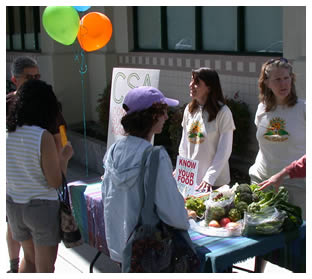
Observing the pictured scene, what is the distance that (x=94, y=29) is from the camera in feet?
20.4

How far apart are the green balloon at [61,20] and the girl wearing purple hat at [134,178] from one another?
3.48 m

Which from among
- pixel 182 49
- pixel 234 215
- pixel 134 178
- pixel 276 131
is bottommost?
pixel 234 215

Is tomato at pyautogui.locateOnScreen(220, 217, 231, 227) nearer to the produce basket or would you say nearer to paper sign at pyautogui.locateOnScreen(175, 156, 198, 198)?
the produce basket

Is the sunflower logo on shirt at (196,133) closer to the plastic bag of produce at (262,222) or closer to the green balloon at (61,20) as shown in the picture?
the plastic bag of produce at (262,222)

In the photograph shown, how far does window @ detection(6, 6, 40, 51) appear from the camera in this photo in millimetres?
13102

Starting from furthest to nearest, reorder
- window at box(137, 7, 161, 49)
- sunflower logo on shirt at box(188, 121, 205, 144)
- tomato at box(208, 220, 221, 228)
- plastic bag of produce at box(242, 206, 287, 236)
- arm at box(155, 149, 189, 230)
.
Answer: window at box(137, 7, 161, 49) → sunflower logo on shirt at box(188, 121, 205, 144) → tomato at box(208, 220, 221, 228) → plastic bag of produce at box(242, 206, 287, 236) → arm at box(155, 149, 189, 230)

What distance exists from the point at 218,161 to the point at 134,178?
1544 mm

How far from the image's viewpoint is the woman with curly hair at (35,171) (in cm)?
318

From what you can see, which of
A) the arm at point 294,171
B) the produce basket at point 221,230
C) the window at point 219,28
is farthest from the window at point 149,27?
the produce basket at point 221,230

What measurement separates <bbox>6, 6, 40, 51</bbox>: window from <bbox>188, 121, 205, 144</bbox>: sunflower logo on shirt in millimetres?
9898

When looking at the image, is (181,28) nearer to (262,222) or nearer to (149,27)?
(149,27)

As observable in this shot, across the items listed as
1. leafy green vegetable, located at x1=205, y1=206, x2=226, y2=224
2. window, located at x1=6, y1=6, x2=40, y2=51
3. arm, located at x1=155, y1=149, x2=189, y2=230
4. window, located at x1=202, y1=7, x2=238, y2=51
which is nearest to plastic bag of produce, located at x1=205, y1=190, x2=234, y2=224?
leafy green vegetable, located at x1=205, y1=206, x2=226, y2=224

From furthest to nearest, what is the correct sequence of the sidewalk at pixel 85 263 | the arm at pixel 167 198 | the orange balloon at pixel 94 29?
the orange balloon at pixel 94 29
the sidewalk at pixel 85 263
the arm at pixel 167 198

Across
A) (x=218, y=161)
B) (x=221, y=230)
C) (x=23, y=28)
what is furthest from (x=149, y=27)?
(x=221, y=230)
